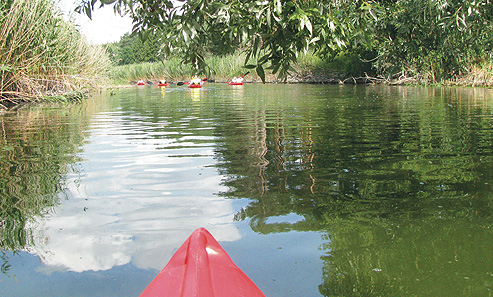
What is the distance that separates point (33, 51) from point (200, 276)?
13441 mm

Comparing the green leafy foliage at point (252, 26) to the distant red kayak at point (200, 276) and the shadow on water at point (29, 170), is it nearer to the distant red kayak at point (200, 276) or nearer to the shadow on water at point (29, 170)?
the distant red kayak at point (200, 276)

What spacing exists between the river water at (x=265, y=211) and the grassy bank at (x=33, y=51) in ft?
18.4

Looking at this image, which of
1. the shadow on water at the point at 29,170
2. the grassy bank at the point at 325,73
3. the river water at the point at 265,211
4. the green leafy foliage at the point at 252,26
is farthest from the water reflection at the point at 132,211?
the grassy bank at the point at 325,73

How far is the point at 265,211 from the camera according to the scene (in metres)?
4.07

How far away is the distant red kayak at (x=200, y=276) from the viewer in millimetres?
1808

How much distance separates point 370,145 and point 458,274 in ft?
14.5

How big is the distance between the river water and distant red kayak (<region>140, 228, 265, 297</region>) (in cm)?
75

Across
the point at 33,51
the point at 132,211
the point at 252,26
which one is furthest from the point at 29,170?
the point at 33,51

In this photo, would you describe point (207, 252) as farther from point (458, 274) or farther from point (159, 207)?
point (159, 207)

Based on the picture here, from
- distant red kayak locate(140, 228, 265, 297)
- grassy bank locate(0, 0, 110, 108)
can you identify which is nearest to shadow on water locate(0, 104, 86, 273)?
distant red kayak locate(140, 228, 265, 297)

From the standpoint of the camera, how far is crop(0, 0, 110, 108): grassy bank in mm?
12570

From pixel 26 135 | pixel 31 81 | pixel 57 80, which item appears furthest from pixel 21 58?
pixel 26 135

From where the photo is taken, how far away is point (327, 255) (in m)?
3.14

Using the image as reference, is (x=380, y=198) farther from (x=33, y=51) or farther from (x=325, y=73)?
(x=325, y=73)
